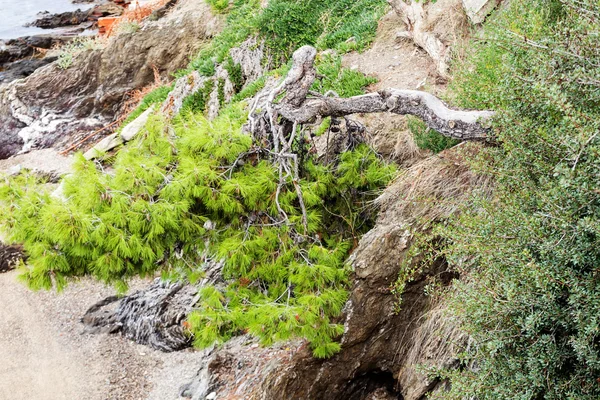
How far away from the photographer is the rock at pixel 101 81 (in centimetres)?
1703

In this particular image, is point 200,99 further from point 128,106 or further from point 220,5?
point 128,106

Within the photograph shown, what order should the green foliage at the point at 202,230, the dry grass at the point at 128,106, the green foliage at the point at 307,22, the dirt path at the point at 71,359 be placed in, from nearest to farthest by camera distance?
the green foliage at the point at 202,230
the dirt path at the point at 71,359
the green foliage at the point at 307,22
the dry grass at the point at 128,106

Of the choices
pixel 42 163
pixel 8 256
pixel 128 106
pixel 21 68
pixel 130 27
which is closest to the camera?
pixel 8 256

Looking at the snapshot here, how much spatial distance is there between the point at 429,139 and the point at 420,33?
3.53 metres

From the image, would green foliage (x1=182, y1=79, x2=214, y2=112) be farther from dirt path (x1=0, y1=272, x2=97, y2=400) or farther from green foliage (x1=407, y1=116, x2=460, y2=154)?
green foliage (x1=407, y1=116, x2=460, y2=154)

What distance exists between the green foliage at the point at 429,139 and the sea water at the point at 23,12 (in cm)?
2213

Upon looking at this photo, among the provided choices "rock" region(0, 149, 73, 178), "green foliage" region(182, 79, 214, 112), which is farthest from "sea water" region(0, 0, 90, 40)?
"green foliage" region(182, 79, 214, 112)

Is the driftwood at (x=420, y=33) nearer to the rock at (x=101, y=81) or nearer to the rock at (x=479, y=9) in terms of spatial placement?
the rock at (x=479, y=9)

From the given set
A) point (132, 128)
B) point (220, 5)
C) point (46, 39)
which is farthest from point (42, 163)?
point (46, 39)

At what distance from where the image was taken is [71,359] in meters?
9.46

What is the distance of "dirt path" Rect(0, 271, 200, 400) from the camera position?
8.72 meters

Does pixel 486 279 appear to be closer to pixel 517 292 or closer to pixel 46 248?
pixel 517 292

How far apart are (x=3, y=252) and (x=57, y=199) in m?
7.66

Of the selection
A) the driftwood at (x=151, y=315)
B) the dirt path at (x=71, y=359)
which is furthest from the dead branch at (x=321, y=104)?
the dirt path at (x=71, y=359)
